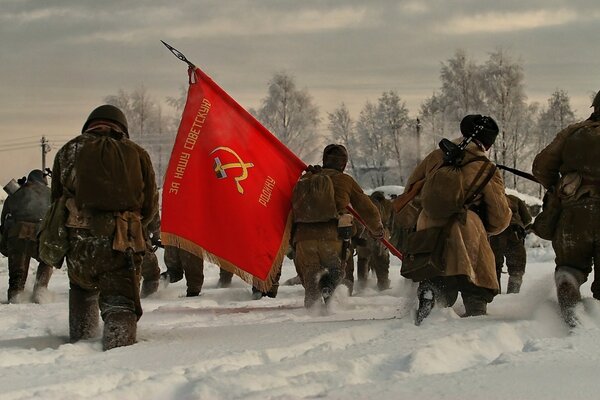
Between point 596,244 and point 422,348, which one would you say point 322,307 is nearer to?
point 596,244

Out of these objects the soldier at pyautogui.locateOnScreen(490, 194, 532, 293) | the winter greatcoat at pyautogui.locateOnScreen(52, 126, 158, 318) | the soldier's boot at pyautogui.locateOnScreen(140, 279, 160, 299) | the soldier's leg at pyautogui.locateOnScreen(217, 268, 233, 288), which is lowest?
the soldier's leg at pyautogui.locateOnScreen(217, 268, 233, 288)

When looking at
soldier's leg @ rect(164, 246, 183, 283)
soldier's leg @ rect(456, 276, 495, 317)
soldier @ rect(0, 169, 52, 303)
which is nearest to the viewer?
soldier's leg @ rect(456, 276, 495, 317)

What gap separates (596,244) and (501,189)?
89cm

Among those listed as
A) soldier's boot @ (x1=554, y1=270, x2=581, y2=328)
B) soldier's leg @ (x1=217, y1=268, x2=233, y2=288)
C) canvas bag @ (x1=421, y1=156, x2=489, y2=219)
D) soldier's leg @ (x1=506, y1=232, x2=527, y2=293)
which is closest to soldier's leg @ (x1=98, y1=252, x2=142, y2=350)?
canvas bag @ (x1=421, y1=156, x2=489, y2=219)

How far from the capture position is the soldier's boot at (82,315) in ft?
18.5

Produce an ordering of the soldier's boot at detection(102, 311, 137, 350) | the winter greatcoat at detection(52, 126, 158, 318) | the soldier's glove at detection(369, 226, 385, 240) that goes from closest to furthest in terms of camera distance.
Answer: the soldier's boot at detection(102, 311, 137, 350), the winter greatcoat at detection(52, 126, 158, 318), the soldier's glove at detection(369, 226, 385, 240)

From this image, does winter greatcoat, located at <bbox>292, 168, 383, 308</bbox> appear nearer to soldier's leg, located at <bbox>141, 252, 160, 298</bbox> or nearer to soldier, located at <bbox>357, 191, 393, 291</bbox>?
soldier's leg, located at <bbox>141, 252, 160, 298</bbox>

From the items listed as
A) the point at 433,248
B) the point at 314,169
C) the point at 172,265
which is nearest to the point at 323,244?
the point at 314,169

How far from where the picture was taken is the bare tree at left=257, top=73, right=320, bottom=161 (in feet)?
174

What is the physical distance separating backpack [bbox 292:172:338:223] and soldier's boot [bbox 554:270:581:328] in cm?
283

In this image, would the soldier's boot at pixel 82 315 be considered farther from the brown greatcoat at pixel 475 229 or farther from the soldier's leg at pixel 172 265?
the soldier's leg at pixel 172 265

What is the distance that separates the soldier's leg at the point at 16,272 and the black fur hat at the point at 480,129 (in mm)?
7134

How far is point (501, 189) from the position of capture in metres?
6.41

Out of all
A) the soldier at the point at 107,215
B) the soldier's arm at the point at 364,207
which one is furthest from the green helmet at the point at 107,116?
the soldier's arm at the point at 364,207
